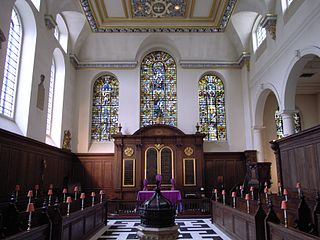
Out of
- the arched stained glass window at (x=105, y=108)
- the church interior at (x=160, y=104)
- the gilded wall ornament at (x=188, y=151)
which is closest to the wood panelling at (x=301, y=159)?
the church interior at (x=160, y=104)

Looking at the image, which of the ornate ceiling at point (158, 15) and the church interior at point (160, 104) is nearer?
the church interior at point (160, 104)

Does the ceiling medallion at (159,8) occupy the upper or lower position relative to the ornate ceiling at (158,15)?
upper

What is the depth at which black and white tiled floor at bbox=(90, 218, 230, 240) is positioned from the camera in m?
7.59

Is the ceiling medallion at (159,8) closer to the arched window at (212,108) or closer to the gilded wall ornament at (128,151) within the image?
the arched window at (212,108)

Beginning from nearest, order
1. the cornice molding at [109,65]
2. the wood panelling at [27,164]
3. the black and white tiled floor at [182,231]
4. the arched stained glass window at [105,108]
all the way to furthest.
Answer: the black and white tiled floor at [182,231] → the wood panelling at [27,164] → the arched stained glass window at [105,108] → the cornice molding at [109,65]

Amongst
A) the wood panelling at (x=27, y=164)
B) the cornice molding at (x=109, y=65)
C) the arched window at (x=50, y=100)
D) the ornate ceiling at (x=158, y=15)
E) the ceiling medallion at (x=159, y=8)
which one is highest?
the ceiling medallion at (x=159, y=8)

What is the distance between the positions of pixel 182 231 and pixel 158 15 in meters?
10.7

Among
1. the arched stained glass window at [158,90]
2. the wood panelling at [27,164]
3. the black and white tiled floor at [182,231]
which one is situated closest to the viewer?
the black and white tiled floor at [182,231]

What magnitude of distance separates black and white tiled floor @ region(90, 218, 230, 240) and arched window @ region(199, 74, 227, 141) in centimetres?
603

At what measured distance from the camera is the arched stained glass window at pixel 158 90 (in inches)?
623

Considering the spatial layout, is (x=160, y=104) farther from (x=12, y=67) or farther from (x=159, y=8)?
(x=12, y=67)

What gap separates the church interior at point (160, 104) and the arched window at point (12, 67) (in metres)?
0.05

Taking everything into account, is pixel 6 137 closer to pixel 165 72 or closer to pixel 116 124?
pixel 116 124

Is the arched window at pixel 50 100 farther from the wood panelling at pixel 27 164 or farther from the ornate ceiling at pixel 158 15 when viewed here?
the ornate ceiling at pixel 158 15
